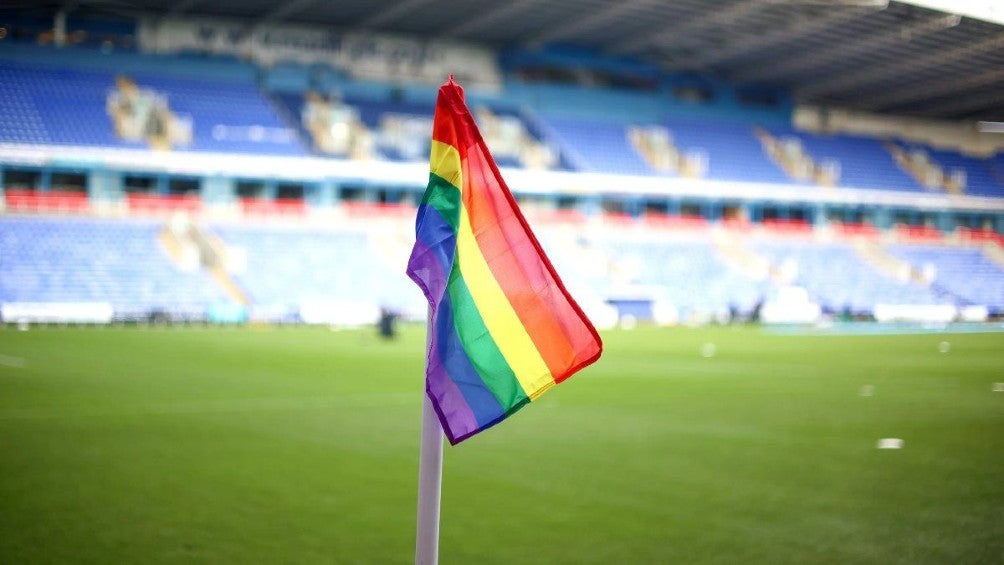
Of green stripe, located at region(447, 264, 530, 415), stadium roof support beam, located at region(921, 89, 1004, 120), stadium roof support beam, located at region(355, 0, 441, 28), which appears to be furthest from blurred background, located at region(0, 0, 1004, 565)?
green stripe, located at region(447, 264, 530, 415)

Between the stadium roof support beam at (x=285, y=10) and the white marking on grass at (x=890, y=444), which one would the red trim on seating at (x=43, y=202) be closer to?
the stadium roof support beam at (x=285, y=10)

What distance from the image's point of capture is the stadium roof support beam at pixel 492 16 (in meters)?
46.3

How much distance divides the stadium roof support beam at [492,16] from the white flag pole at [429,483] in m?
43.2

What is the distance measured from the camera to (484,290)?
14.6ft

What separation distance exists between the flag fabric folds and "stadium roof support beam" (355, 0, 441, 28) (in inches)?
1682

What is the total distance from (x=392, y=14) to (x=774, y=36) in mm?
16903

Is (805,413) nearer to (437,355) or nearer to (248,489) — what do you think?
(248,489)

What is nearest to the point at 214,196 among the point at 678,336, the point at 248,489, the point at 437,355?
the point at 678,336

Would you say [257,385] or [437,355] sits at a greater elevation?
[437,355]

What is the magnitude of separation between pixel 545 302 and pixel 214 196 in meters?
43.8

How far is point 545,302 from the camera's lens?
4.46m

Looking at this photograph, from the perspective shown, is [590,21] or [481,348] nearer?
[481,348]

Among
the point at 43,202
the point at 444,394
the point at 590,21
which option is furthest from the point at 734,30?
the point at 444,394

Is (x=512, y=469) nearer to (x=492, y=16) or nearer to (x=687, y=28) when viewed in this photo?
(x=492, y=16)
